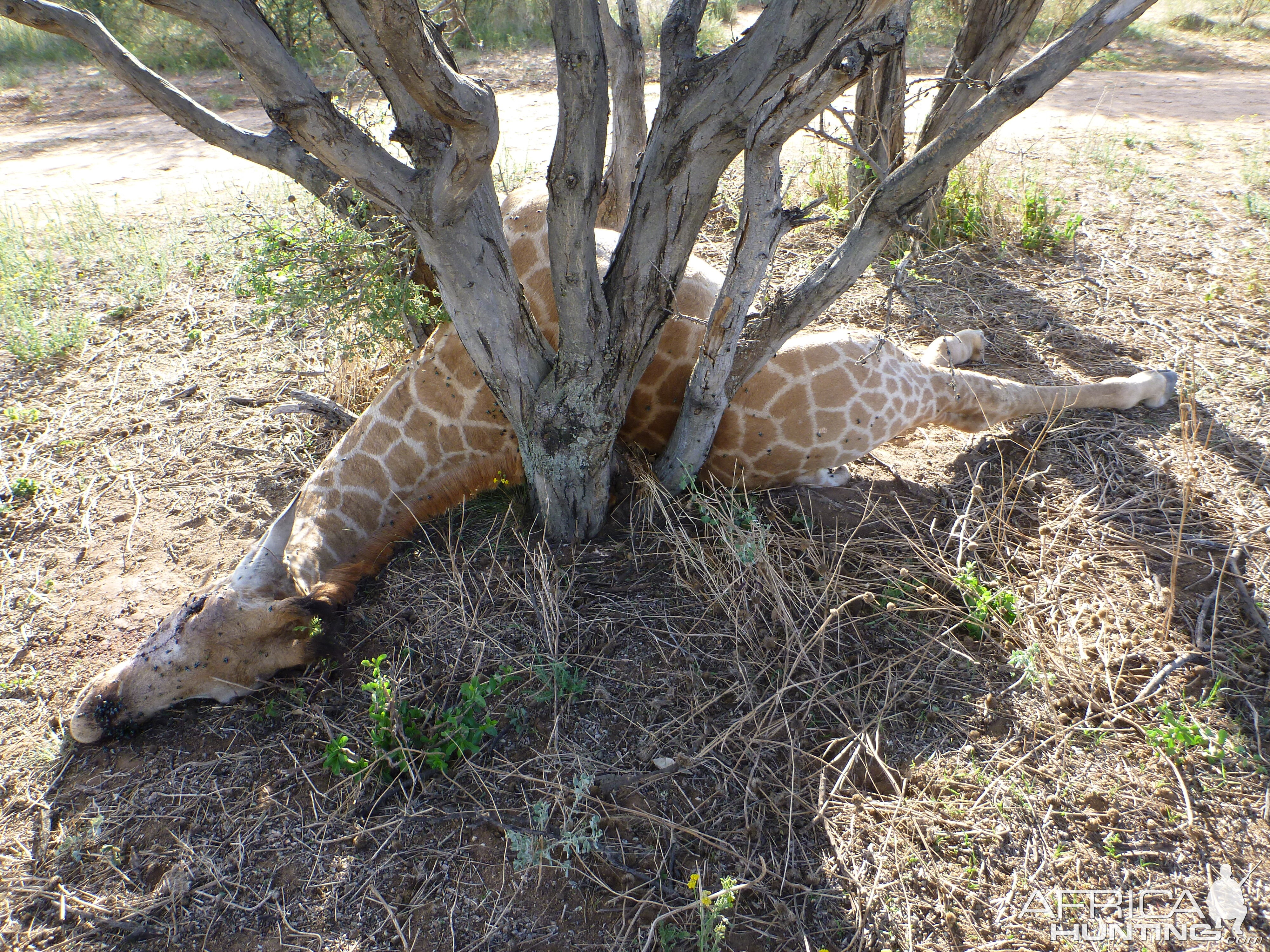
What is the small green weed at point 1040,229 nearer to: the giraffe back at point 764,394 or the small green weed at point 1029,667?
the giraffe back at point 764,394

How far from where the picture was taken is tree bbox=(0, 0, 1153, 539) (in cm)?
198

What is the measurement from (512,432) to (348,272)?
3.26 feet

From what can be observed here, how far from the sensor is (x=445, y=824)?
2371 millimetres

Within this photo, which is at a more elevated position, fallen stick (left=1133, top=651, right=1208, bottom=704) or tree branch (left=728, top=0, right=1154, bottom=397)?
tree branch (left=728, top=0, right=1154, bottom=397)

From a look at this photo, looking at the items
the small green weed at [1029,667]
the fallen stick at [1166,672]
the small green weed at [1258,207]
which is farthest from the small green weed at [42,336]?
the small green weed at [1258,207]

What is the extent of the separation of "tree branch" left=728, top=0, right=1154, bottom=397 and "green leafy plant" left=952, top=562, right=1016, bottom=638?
1184 mm

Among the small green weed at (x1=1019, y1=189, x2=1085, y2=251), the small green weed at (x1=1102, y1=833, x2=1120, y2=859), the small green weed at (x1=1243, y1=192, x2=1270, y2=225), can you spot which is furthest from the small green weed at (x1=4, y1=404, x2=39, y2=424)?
the small green weed at (x1=1243, y1=192, x2=1270, y2=225)

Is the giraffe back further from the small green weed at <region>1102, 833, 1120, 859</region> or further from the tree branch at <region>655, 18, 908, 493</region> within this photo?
the small green weed at <region>1102, 833, 1120, 859</region>

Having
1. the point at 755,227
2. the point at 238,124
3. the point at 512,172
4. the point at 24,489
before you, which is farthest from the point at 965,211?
the point at 238,124

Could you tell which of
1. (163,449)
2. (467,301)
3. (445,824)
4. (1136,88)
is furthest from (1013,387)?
(1136,88)

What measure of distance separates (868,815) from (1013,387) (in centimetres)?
246

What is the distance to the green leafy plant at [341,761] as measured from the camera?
2.43 m

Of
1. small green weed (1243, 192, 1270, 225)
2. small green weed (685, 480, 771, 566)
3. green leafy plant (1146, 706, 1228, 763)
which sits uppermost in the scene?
small green weed (1243, 192, 1270, 225)

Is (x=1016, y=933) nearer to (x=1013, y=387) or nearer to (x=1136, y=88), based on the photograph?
(x=1013, y=387)
